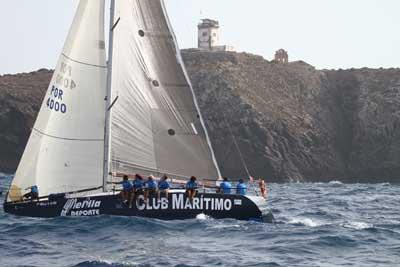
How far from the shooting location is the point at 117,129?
24578mm

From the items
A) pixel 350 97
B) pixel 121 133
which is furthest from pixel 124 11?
pixel 350 97

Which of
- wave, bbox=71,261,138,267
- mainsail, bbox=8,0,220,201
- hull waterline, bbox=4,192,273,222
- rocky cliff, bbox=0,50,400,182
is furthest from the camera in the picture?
rocky cliff, bbox=0,50,400,182

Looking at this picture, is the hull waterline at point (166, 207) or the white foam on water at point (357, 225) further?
the white foam on water at point (357, 225)

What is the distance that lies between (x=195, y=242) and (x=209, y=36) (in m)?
92.4

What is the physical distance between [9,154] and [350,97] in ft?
132

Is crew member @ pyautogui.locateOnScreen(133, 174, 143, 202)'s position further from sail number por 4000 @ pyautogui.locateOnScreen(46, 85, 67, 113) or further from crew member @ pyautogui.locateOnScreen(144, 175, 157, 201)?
sail number por 4000 @ pyautogui.locateOnScreen(46, 85, 67, 113)

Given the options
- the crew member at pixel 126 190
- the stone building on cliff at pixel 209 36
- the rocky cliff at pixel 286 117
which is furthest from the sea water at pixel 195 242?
the stone building on cliff at pixel 209 36

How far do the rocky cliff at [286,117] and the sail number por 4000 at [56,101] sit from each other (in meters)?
54.8

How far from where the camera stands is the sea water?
17.4 meters

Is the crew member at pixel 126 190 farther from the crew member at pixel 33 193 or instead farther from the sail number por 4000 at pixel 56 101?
the sail number por 4000 at pixel 56 101

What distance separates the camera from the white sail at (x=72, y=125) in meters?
24.2

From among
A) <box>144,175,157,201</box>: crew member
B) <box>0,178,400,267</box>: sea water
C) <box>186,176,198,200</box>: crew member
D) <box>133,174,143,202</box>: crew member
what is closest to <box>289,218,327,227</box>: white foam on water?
<box>0,178,400,267</box>: sea water

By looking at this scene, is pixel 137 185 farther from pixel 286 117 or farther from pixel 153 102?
pixel 286 117

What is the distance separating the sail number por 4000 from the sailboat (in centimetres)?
3
